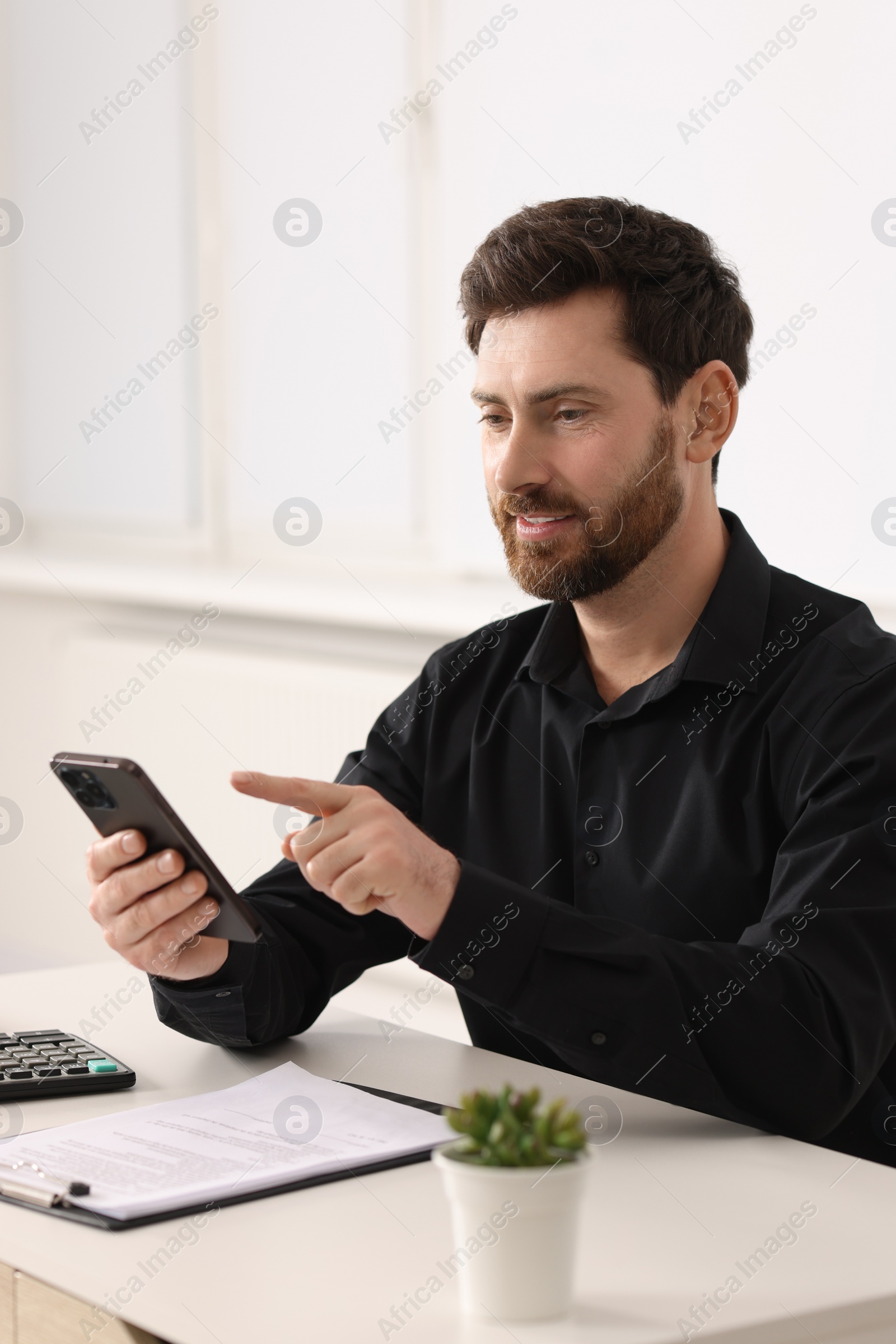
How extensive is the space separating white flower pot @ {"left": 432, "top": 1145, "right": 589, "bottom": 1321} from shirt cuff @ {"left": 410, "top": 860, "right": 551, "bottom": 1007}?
401 mm

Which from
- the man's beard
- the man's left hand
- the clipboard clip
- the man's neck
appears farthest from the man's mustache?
the clipboard clip

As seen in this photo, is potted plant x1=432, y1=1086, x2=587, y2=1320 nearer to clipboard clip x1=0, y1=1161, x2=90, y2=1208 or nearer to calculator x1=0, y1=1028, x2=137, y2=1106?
clipboard clip x1=0, y1=1161, x2=90, y2=1208

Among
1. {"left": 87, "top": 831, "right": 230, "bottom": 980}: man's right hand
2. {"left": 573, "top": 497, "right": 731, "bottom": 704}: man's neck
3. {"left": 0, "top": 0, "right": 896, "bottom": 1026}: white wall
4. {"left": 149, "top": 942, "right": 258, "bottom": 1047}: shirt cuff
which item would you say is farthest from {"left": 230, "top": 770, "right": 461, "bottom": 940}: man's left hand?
{"left": 0, "top": 0, "right": 896, "bottom": 1026}: white wall

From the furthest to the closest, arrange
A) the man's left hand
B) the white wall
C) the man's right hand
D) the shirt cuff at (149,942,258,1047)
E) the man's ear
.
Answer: the white wall < the man's ear < the shirt cuff at (149,942,258,1047) < the man's right hand < the man's left hand

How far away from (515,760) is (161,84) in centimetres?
309

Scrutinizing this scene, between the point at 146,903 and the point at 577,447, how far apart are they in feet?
2.48

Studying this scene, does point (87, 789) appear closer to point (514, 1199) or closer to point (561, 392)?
point (514, 1199)

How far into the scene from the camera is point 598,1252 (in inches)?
43.1

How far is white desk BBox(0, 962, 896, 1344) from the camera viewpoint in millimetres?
989

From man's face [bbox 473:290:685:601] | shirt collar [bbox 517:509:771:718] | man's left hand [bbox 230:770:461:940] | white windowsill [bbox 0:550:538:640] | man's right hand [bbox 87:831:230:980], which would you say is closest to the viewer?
man's left hand [bbox 230:770:461:940]

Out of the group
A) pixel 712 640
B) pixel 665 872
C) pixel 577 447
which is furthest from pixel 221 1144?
pixel 577 447

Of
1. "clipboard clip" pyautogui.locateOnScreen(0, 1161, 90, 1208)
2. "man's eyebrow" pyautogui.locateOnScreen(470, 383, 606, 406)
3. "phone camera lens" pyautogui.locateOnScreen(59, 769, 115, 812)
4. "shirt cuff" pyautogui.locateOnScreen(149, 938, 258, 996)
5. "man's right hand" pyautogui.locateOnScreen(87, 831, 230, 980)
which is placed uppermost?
"man's eyebrow" pyautogui.locateOnScreen(470, 383, 606, 406)

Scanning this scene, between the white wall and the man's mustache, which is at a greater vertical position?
the white wall

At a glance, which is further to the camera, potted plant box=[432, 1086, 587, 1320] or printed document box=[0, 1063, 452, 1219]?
printed document box=[0, 1063, 452, 1219]
